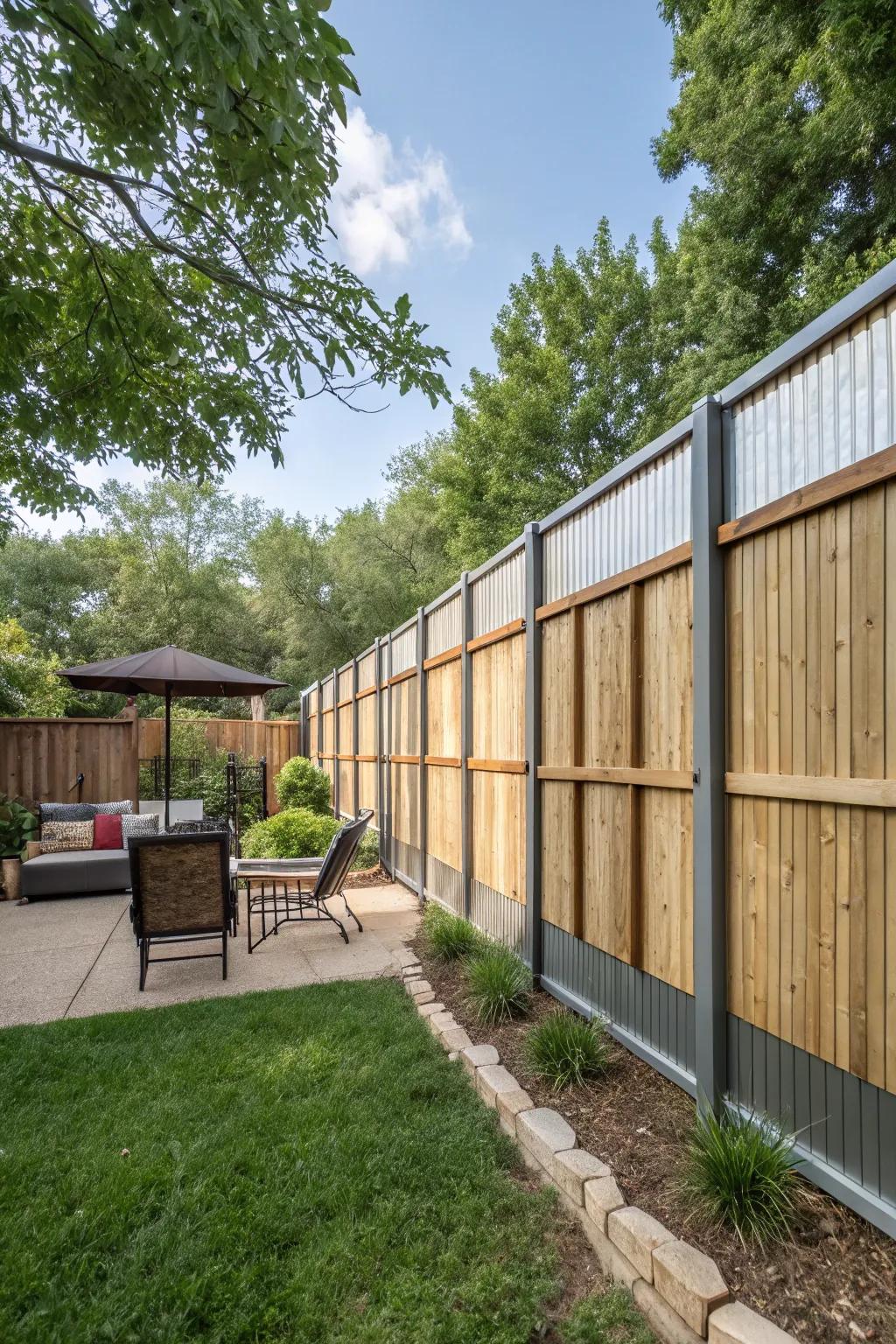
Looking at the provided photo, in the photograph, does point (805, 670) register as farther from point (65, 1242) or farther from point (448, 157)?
point (448, 157)

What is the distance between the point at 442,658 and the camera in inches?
228

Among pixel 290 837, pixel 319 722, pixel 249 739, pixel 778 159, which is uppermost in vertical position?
pixel 778 159

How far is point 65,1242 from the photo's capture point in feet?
6.56

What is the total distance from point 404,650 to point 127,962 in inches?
146

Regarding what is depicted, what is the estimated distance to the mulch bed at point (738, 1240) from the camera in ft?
5.36

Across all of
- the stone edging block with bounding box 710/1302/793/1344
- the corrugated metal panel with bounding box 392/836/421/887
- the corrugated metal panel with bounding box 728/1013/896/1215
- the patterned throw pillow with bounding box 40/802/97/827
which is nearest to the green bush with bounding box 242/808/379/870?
the corrugated metal panel with bounding box 392/836/421/887

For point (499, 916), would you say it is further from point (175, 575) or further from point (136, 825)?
point (175, 575)

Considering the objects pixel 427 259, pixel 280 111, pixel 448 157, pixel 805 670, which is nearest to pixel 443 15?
pixel 448 157

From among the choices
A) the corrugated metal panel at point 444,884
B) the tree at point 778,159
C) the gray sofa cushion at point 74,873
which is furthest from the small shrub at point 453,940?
the tree at point 778,159

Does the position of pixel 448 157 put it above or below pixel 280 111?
above

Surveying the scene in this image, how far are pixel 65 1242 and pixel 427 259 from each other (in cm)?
815

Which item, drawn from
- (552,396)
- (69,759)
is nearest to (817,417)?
(69,759)

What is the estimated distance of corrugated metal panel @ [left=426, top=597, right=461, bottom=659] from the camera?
5.55m

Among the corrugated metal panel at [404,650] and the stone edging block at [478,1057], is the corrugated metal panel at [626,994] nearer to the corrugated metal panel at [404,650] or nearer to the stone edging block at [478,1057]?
the stone edging block at [478,1057]
